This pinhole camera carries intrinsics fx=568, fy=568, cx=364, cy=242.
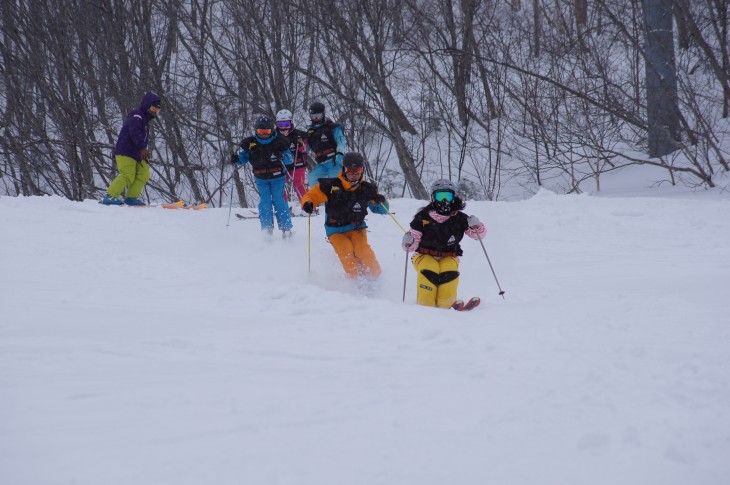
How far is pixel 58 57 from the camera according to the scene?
16.1m

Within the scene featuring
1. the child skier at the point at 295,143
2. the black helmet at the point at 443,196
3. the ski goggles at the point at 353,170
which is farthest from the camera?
the child skier at the point at 295,143

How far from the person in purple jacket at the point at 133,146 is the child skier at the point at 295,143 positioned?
208cm

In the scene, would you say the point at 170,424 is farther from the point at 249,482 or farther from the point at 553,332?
the point at 553,332

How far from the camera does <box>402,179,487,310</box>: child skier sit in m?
5.54

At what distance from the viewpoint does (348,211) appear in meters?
6.27

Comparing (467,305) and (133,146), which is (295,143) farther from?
(467,305)

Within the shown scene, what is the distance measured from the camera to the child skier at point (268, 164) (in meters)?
8.10

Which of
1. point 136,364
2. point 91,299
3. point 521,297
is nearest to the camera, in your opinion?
point 136,364

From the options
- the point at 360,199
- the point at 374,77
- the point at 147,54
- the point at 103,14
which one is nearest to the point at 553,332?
the point at 360,199

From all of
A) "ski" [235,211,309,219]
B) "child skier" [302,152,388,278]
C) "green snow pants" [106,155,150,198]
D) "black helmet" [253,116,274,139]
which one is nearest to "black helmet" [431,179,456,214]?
"child skier" [302,152,388,278]

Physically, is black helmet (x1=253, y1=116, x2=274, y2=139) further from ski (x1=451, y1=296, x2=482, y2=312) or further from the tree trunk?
the tree trunk

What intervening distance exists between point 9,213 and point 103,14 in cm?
1130

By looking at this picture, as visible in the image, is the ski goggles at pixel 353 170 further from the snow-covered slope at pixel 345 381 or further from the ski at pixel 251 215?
the ski at pixel 251 215

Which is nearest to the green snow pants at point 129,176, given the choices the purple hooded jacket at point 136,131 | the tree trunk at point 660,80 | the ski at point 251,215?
the purple hooded jacket at point 136,131
